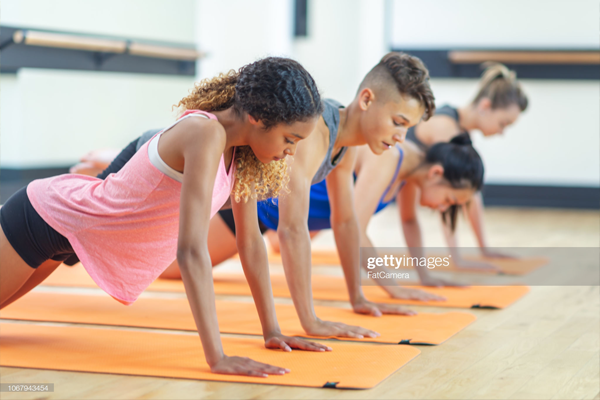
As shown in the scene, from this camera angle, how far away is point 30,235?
55.5 inches

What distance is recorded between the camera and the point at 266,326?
1496mm

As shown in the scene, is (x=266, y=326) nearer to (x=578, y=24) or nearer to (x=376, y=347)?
(x=376, y=347)

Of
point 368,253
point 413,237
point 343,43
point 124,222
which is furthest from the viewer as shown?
point 343,43

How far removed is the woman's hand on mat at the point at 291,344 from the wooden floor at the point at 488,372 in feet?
0.65

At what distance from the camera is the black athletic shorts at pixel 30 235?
141 cm

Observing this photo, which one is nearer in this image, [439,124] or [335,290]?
[335,290]

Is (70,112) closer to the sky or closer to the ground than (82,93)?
closer to the ground

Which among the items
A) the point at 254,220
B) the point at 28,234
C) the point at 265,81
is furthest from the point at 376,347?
the point at 28,234

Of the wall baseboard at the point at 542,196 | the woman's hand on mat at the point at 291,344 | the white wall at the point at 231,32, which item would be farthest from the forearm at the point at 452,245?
the white wall at the point at 231,32

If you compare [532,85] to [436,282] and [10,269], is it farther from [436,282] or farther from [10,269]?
[10,269]

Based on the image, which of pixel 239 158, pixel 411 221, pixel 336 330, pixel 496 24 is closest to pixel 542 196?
pixel 496 24

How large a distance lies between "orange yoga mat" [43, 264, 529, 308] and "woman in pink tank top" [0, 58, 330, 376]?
0.72 meters

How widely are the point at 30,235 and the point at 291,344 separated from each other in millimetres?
606

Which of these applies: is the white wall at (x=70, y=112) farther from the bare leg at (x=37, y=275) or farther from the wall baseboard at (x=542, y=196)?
the wall baseboard at (x=542, y=196)
